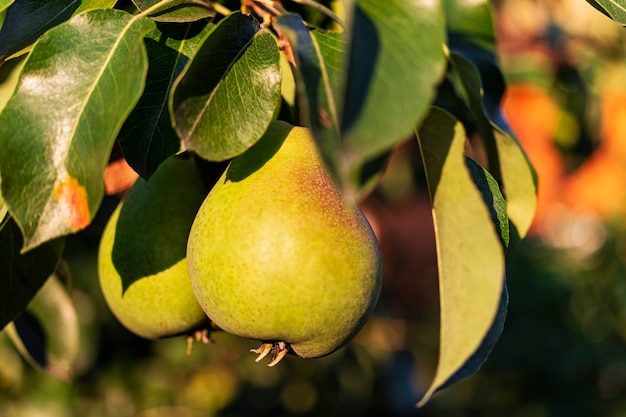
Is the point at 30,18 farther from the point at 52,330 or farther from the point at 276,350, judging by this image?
the point at 52,330

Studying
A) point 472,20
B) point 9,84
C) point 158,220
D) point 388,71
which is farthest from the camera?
point 472,20

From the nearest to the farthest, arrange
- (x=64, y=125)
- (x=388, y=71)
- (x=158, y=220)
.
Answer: (x=388, y=71) < (x=64, y=125) < (x=158, y=220)

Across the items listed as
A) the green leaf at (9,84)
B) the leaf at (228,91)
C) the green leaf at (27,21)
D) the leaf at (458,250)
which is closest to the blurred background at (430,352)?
the green leaf at (9,84)

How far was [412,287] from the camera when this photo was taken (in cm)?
441

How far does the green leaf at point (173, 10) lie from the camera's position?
0.74 metres

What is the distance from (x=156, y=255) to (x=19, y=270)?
0.15 metres

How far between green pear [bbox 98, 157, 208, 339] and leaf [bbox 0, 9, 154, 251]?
20 centimetres

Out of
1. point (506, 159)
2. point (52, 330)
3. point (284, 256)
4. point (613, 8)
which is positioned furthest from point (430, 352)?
point (284, 256)

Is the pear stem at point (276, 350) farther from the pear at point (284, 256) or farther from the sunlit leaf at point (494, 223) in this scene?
the sunlit leaf at point (494, 223)

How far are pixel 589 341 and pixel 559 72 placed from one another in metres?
1.01

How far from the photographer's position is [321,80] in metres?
0.61

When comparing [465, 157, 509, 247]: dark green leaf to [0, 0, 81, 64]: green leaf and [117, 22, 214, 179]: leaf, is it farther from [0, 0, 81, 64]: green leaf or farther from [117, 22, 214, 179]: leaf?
[0, 0, 81, 64]: green leaf

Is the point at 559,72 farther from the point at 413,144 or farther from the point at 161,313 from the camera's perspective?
the point at 161,313

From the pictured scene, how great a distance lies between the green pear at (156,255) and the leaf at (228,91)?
20cm
